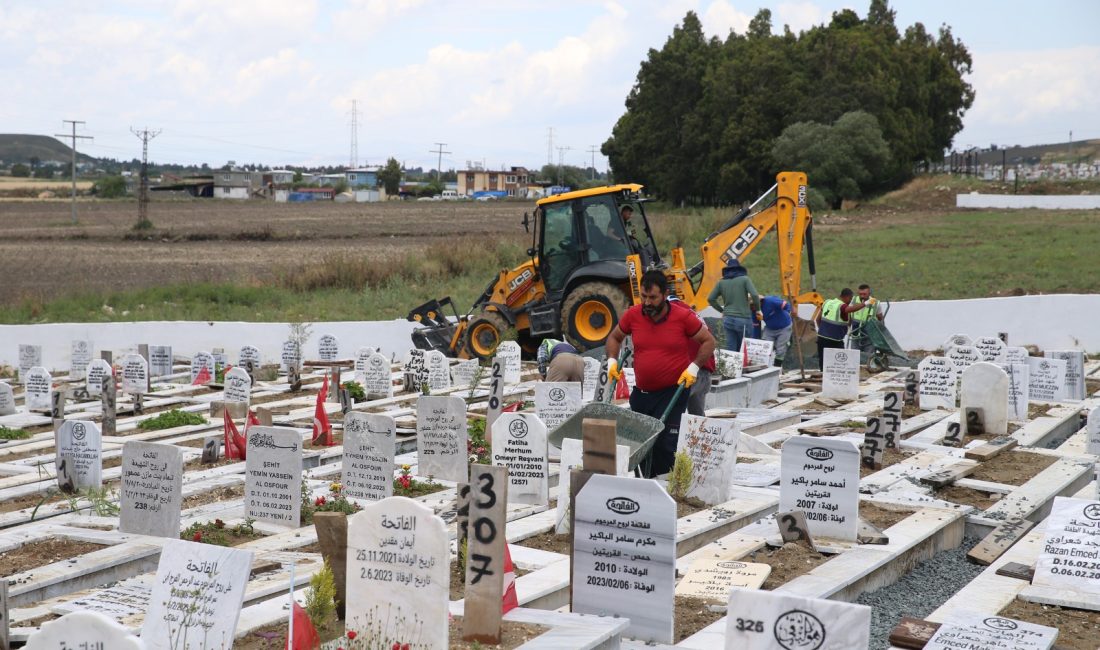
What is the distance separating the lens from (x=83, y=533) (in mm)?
7617

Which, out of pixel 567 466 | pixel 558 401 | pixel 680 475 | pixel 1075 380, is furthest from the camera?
pixel 1075 380

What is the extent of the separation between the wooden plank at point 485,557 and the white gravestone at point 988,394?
7.25 metres

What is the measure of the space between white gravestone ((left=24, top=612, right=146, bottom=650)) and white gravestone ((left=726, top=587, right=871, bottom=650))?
6.92 feet

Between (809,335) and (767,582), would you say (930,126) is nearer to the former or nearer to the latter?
(809,335)

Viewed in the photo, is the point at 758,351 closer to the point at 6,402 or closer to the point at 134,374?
the point at 134,374

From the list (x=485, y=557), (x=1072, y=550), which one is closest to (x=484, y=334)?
(x=1072, y=550)

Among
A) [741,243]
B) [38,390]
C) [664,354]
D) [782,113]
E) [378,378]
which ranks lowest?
[38,390]

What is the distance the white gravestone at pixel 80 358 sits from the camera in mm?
17203

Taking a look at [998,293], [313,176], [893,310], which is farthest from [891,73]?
[313,176]

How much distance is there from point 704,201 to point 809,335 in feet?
144

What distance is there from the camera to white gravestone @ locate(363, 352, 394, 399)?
14.7 meters

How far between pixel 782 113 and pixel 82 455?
1968 inches

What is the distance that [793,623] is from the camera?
4.44 metres

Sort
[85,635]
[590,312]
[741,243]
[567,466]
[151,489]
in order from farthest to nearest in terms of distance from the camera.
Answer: [741,243] → [590,312] → [567,466] → [151,489] → [85,635]
